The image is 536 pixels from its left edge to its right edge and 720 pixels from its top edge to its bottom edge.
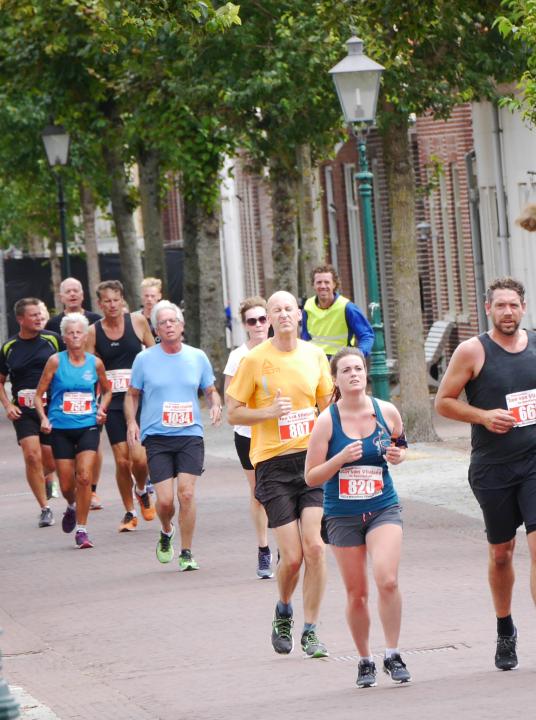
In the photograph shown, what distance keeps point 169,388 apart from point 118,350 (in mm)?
2531

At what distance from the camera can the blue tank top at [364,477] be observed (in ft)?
27.7

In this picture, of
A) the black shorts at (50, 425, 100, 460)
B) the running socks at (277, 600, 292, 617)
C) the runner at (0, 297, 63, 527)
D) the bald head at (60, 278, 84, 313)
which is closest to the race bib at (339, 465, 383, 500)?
the running socks at (277, 600, 292, 617)

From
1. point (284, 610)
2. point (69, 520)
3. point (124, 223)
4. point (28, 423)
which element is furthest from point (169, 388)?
point (124, 223)

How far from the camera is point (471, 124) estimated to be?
1133 inches

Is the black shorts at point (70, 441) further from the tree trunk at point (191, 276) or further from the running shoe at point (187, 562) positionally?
the tree trunk at point (191, 276)

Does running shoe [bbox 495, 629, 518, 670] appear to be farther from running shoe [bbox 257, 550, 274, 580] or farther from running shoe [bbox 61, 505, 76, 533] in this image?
running shoe [bbox 61, 505, 76, 533]

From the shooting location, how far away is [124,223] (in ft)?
113

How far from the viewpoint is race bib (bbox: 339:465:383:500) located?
8.45m

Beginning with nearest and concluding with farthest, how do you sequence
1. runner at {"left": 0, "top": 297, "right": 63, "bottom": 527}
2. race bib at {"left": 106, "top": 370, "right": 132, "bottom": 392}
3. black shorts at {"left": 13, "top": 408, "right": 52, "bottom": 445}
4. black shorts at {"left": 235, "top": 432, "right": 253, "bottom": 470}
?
black shorts at {"left": 235, "top": 432, "right": 253, "bottom": 470}, race bib at {"left": 106, "top": 370, "right": 132, "bottom": 392}, runner at {"left": 0, "top": 297, "right": 63, "bottom": 527}, black shorts at {"left": 13, "top": 408, "right": 52, "bottom": 445}

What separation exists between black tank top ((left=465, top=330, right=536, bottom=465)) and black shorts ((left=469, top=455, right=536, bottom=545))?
2.0 inches

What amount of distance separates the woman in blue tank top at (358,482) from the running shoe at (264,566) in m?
3.68

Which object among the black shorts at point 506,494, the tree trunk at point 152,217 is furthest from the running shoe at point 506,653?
the tree trunk at point 152,217

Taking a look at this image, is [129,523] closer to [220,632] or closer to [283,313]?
[220,632]

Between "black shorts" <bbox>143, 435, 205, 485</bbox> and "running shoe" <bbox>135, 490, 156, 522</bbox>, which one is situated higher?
"black shorts" <bbox>143, 435, 205, 485</bbox>
